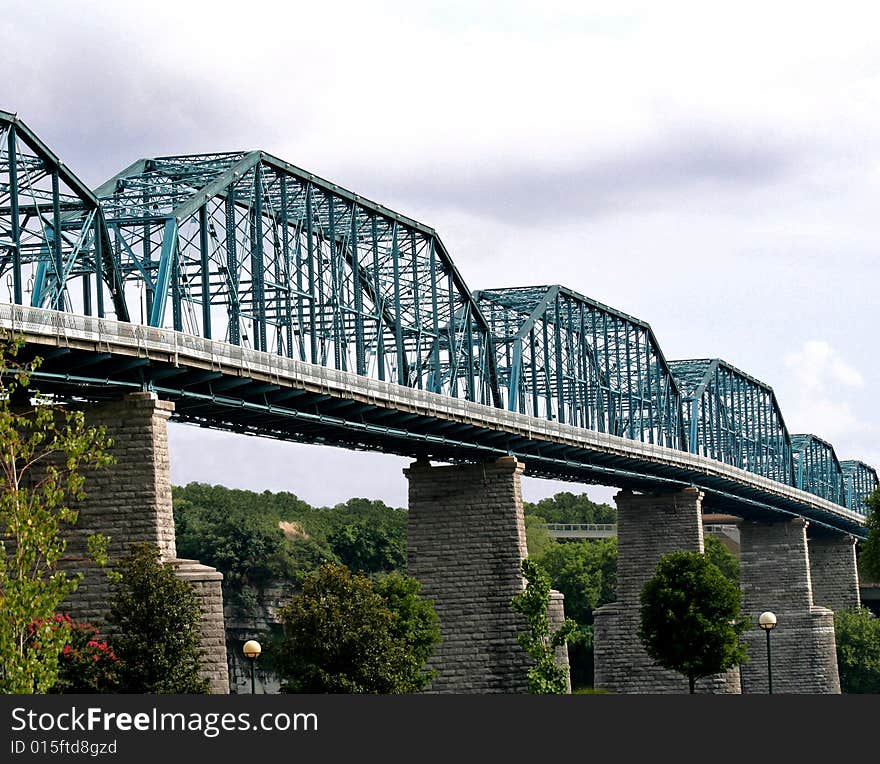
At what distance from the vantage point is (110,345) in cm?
5381

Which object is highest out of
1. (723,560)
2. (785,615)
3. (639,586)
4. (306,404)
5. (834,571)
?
(306,404)

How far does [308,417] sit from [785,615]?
74.3 metres

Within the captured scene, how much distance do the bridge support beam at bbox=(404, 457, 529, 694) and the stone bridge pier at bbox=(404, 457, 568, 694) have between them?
47 millimetres

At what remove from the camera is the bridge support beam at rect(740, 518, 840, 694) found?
5044 inches

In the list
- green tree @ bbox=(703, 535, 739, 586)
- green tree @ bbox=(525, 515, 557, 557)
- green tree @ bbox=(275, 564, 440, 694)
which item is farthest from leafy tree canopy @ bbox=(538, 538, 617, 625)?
green tree @ bbox=(275, 564, 440, 694)

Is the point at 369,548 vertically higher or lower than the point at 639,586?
higher

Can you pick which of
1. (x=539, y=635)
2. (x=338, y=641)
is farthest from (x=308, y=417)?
(x=539, y=635)

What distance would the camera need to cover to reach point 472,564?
81.8 meters

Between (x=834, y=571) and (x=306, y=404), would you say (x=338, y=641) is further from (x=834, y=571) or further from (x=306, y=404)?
(x=834, y=571)

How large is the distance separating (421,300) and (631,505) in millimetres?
25106

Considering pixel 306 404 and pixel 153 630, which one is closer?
pixel 153 630

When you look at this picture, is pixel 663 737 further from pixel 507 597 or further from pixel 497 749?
pixel 507 597

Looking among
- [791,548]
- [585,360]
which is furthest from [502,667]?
[791,548]

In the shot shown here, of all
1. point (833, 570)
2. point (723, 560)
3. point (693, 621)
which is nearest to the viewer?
point (693, 621)
